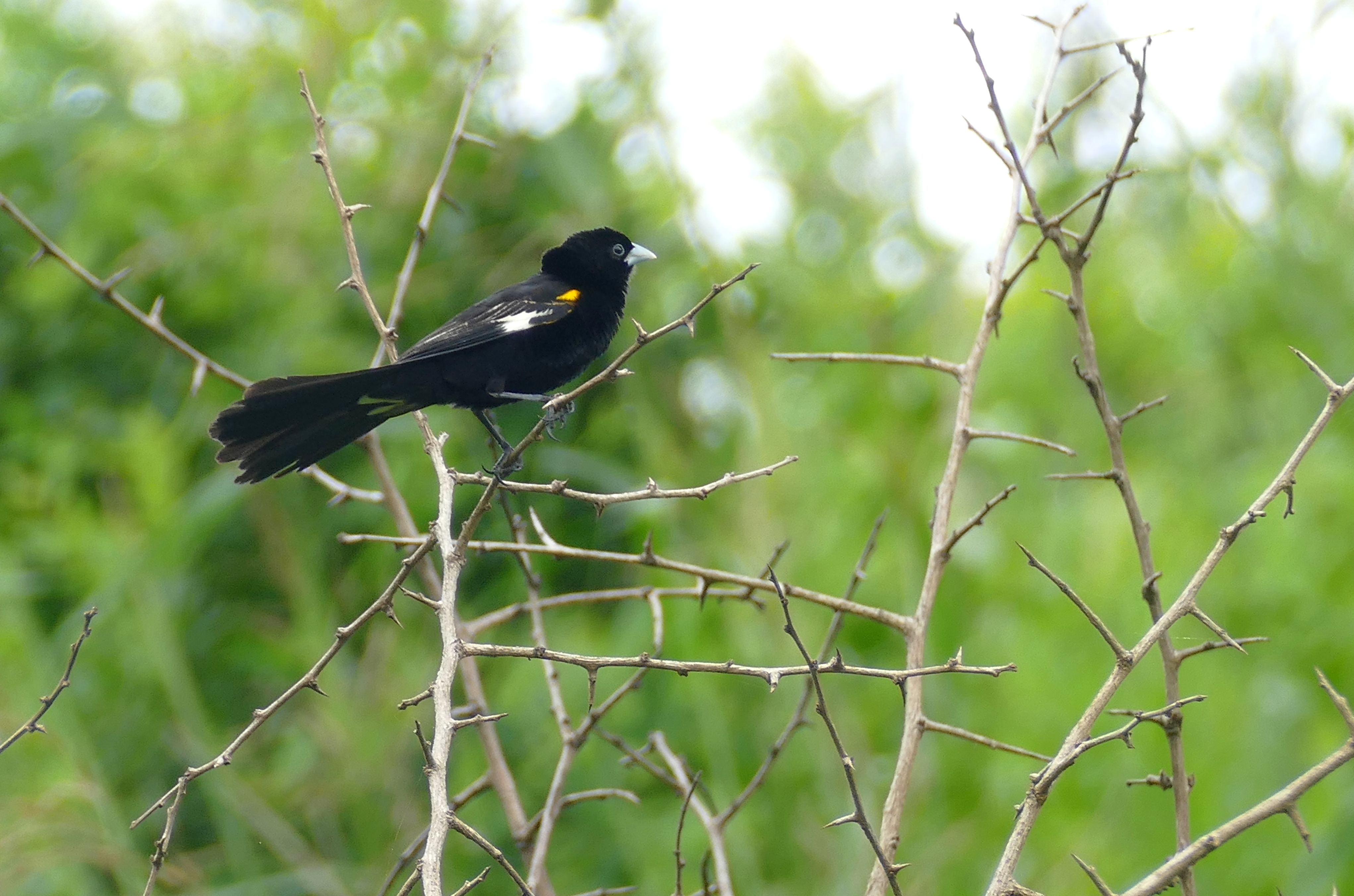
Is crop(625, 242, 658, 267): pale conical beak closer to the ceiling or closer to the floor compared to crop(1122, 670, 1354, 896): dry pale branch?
closer to the ceiling

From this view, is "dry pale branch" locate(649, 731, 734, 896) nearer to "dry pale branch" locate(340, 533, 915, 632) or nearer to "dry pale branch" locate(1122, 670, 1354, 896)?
"dry pale branch" locate(340, 533, 915, 632)

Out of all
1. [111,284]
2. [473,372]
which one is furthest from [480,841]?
[473,372]

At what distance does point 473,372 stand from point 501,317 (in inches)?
7.4

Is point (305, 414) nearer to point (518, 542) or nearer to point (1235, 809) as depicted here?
point (518, 542)

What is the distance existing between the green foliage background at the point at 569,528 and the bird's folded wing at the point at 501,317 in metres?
0.94

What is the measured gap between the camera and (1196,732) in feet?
15.5

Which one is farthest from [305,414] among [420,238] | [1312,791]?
[1312,791]

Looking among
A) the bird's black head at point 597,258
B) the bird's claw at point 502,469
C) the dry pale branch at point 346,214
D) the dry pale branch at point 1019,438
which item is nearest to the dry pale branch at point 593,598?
the bird's claw at point 502,469

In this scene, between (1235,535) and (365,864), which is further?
(365,864)

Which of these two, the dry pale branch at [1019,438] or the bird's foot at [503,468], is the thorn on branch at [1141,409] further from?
the bird's foot at [503,468]

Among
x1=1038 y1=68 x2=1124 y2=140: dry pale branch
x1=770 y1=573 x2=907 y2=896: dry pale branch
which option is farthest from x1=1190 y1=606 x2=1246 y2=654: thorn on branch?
x1=1038 y1=68 x2=1124 y2=140: dry pale branch

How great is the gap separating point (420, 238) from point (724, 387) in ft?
7.70

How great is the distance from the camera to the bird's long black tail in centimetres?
242

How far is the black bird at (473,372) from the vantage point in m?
2.45
